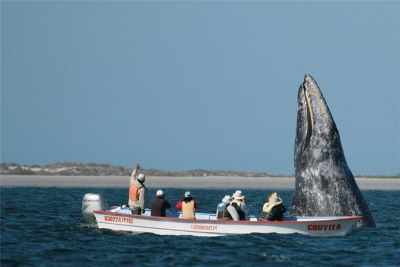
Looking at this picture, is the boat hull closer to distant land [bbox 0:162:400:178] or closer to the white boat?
the white boat

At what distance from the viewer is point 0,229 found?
82.1ft

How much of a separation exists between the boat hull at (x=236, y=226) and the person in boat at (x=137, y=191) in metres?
0.68

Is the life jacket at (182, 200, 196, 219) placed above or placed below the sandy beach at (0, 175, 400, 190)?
below

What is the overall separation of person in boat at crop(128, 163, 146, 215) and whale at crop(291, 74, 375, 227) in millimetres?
3455

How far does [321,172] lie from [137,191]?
13.8 feet

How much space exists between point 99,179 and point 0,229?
137ft

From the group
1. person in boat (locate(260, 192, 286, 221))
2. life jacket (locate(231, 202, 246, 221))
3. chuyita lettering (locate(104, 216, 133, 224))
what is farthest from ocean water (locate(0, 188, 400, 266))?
life jacket (locate(231, 202, 246, 221))

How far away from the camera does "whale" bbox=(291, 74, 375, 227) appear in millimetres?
23250

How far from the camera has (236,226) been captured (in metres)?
23.0

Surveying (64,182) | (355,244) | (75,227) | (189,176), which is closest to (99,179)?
(64,182)

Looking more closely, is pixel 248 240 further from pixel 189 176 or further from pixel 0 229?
pixel 189 176

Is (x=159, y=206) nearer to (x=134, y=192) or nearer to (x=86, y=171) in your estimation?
(x=134, y=192)

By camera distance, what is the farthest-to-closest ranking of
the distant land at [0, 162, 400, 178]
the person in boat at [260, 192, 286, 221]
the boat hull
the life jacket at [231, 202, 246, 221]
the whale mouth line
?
1. the distant land at [0, 162, 400, 178]
2. the whale mouth line
3. the life jacket at [231, 202, 246, 221]
4. the person in boat at [260, 192, 286, 221]
5. the boat hull

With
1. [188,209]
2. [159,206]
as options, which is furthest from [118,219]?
[188,209]
